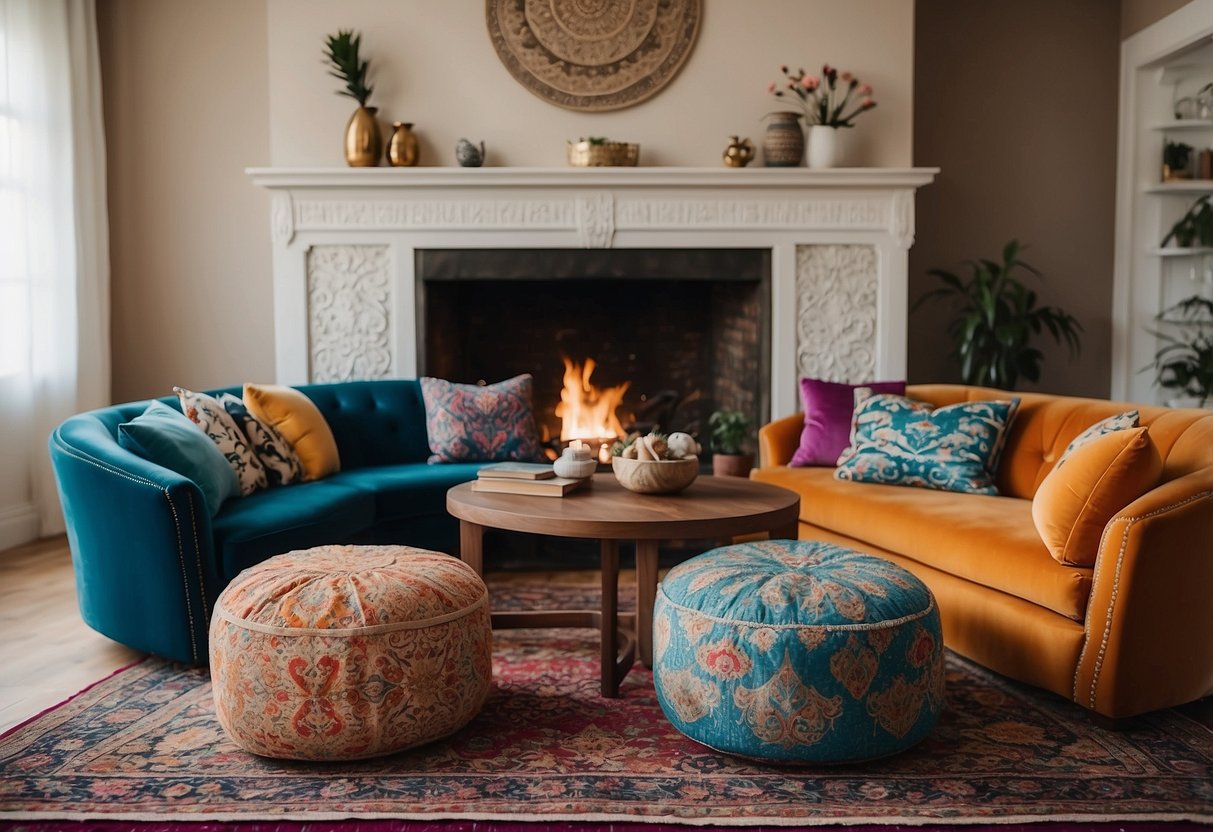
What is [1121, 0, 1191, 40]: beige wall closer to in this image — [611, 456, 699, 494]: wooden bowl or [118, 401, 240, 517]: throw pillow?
[611, 456, 699, 494]: wooden bowl

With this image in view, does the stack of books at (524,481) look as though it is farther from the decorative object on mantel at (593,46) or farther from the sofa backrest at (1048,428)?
the decorative object on mantel at (593,46)

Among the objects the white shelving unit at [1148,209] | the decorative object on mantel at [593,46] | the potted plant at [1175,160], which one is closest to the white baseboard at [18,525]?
the decorative object on mantel at [593,46]

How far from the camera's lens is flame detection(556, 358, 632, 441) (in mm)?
5445

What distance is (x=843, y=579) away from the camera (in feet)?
8.18

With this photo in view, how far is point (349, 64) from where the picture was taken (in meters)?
4.78

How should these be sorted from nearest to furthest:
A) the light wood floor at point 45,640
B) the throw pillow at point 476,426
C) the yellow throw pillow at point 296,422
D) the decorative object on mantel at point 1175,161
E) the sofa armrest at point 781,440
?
the light wood floor at point 45,640, the yellow throw pillow at point 296,422, the sofa armrest at point 781,440, the throw pillow at point 476,426, the decorative object on mantel at point 1175,161

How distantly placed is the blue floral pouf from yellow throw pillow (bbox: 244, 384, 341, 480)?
202 cm

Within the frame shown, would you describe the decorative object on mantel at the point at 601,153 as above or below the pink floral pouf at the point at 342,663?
above

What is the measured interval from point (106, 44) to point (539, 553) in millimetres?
3293

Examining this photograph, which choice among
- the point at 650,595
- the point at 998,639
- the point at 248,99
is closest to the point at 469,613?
the point at 650,595

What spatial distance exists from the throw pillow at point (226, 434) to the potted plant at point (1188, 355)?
4153 mm

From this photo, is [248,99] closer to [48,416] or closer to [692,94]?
[48,416]

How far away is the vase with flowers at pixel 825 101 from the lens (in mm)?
Answer: 4891

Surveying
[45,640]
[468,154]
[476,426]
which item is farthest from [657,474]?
[468,154]
